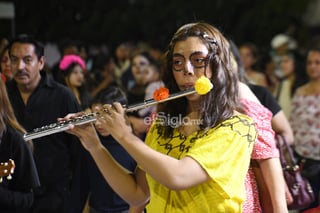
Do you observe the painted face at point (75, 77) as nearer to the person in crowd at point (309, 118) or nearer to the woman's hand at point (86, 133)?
the person in crowd at point (309, 118)

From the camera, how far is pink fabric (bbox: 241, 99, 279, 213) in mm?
2689

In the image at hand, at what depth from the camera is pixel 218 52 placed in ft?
8.38

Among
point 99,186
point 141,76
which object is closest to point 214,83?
point 99,186

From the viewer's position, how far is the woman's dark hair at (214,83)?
2.49m

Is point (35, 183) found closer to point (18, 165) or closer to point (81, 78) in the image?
point (18, 165)

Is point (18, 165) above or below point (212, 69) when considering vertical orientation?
below

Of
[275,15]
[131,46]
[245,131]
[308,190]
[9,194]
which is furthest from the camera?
[275,15]

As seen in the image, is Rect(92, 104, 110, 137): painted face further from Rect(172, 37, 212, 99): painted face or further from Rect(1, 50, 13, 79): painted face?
Rect(1, 50, 13, 79): painted face

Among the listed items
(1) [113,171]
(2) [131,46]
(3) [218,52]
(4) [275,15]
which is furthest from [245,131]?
(4) [275,15]

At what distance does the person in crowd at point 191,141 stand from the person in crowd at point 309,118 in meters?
2.56

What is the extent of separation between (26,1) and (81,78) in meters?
0.72

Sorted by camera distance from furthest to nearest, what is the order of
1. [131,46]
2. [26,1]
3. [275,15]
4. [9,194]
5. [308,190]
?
[275,15]
[131,46]
[26,1]
[308,190]
[9,194]

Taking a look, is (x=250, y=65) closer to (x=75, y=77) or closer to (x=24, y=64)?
→ (x=75, y=77)

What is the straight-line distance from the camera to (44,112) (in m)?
3.91
